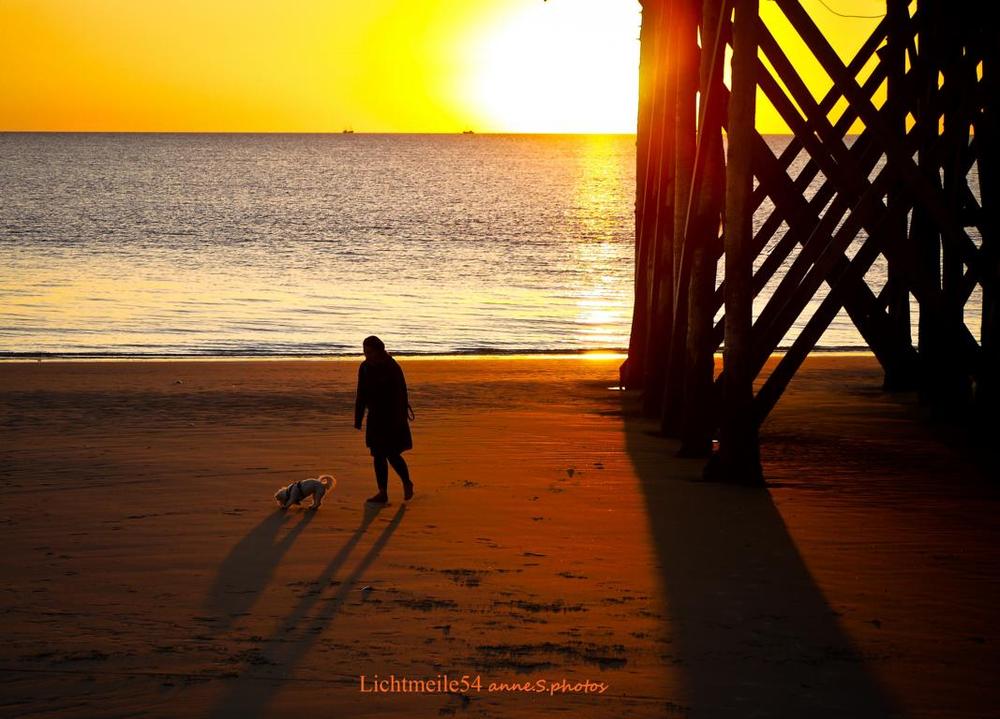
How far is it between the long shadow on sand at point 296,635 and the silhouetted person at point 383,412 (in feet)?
3.09

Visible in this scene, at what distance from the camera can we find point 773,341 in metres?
10.0

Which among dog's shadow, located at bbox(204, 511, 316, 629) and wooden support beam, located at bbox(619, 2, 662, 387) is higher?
wooden support beam, located at bbox(619, 2, 662, 387)

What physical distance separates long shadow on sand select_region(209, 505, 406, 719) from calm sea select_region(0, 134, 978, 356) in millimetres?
13881

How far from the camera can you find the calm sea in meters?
24.5

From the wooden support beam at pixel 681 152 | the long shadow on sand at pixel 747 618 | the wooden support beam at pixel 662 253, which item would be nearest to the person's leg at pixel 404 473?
the long shadow on sand at pixel 747 618

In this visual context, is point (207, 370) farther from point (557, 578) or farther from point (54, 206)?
point (54, 206)

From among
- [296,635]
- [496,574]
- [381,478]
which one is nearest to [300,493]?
[381,478]

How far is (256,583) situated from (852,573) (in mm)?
3393

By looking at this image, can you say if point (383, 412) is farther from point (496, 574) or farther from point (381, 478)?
point (496, 574)

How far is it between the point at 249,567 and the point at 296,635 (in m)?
1.35

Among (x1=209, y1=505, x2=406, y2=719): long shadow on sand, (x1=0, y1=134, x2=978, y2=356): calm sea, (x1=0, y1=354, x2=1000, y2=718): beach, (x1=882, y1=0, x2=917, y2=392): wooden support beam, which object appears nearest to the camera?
(x1=209, y1=505, x2=406, y2=719): long shadow on sand

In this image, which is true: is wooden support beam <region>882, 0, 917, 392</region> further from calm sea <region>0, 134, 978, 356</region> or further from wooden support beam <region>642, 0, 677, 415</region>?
calm sea <region>0, 134, 978, 356</region>

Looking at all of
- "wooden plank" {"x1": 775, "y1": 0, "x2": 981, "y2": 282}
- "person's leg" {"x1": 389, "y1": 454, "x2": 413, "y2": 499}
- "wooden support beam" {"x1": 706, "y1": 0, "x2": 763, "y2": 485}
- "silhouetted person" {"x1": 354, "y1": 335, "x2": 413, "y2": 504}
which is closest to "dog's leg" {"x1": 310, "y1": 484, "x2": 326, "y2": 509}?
"silhouetted person" {"x1": 354, "y1": 335, "x2": 413, "y2": 504}

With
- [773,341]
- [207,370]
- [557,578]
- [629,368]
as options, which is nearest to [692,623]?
[557,578]
